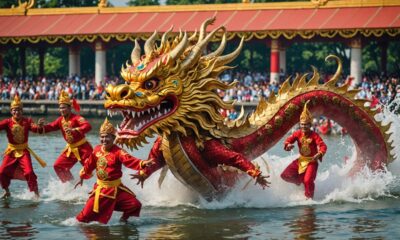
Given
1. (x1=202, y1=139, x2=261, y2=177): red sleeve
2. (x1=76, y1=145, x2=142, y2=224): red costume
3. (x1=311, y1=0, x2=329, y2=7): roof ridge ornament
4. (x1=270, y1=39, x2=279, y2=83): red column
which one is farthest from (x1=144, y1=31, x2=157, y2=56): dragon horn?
(x1=270, y1=39, x2=279, y2=83): red column

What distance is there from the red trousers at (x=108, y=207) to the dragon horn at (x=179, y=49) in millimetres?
2338

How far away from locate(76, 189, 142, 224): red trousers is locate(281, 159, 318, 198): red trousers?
10.4 ft

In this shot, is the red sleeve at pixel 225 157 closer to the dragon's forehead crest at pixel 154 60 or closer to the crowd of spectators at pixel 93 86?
the dragon's forehead crest at pixel 154 60

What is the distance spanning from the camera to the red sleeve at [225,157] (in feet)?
47.2

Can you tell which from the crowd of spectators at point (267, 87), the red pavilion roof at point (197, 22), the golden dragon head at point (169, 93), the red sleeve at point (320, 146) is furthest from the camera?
the red pavilion roof at point (197, 22)

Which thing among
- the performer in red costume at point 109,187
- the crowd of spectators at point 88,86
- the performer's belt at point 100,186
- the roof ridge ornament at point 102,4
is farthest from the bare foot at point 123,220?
the roof ridge ornament at point 102,4

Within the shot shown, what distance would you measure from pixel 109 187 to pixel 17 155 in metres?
3.25

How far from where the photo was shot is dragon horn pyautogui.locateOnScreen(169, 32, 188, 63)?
14.4m

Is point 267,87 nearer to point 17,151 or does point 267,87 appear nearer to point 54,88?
point 54,88

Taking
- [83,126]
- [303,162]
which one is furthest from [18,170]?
[303,162]

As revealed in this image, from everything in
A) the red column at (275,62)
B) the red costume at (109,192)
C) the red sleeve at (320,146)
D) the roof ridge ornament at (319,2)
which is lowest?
the red costume at (109,192)

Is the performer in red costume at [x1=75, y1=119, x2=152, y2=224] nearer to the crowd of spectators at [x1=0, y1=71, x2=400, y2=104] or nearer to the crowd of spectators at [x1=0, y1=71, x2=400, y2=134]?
the crowd of spectators at [x1=0, y1=71, x2=400, y2=134]

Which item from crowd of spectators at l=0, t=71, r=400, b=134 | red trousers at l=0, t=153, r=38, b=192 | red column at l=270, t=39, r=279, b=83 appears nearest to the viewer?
red trousers at l=0, t=153, r=38, b=192

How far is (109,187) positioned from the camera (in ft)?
42.7
